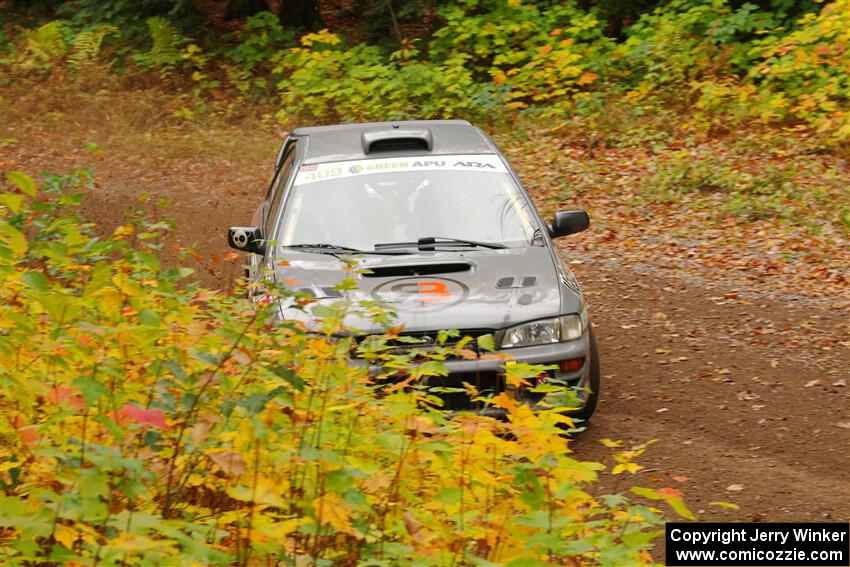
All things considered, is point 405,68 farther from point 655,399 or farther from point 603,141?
point 655,399

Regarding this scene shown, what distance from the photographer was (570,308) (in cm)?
630

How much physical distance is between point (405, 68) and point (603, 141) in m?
3.93

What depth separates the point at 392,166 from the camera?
7.46 metres

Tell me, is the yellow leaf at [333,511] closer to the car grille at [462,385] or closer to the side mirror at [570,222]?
the car grille at [462,385]

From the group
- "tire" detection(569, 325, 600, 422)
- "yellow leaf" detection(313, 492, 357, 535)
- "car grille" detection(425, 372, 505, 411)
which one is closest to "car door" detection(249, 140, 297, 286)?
"car grille" detection(425, 372, 505, 411)

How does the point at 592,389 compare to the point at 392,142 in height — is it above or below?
below

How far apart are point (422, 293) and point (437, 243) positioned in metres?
0.74

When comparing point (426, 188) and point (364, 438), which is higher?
point (364, 438)

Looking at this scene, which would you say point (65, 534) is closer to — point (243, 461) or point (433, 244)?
point (243, 461)

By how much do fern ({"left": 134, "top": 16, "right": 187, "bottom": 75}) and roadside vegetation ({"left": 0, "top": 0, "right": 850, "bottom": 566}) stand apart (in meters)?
0.04

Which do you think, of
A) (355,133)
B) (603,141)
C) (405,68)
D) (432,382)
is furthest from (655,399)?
(405,68)

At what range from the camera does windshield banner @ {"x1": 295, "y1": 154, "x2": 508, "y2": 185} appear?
7438mm

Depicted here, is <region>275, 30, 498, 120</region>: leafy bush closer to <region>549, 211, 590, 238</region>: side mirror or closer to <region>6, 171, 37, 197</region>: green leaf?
<region>549, 211, 590, 238</region>: side mirror

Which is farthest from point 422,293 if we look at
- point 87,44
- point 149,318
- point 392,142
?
point 87,44
